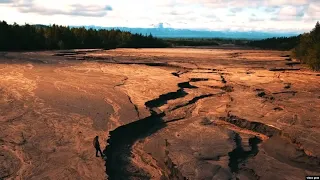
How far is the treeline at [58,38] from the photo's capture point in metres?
47.1

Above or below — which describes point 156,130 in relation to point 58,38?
above

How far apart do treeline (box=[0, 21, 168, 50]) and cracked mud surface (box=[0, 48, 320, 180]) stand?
31.5 m

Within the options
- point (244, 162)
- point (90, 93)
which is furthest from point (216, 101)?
point (244, 162)

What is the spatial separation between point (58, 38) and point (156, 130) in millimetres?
45620

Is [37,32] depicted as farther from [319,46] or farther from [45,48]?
[319,46]

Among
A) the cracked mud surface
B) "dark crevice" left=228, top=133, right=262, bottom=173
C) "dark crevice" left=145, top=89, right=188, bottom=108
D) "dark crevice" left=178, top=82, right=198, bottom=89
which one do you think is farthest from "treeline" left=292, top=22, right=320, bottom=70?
"dark crevice" left=228, top=133, right=262, bottom=173

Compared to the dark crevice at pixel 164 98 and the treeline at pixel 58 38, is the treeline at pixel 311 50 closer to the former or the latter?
the dark crevice at pixel 164 98

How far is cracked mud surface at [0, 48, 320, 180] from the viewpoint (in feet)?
25.7

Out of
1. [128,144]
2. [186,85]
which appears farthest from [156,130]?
[186,85]

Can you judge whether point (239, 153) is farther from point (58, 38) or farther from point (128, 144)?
point (58, 38)

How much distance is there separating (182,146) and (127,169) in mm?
1761

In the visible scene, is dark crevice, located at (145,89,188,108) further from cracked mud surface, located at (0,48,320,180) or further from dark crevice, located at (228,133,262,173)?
dark crevice, located at (228,133,262,173)

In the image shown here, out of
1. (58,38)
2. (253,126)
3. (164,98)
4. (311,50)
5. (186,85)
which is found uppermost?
(311,50)

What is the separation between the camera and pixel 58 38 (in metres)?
53.4
